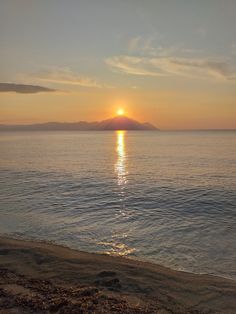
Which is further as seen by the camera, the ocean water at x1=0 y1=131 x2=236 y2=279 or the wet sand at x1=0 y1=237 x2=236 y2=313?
the ocean water at x1=0 y1=131 x2=236 y2=279

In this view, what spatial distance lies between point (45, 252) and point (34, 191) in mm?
18124

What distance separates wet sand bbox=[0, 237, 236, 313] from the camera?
9.25 m

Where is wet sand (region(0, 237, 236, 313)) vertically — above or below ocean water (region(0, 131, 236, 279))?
above

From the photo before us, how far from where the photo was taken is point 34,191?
3183 cm

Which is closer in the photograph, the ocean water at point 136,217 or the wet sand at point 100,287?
the wet sand at point 100,287

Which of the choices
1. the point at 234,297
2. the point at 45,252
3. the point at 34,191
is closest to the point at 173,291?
the point at 234,297

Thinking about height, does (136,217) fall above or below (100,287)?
below

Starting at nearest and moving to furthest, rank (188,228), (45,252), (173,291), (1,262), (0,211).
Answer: (173,291)
(1,262)
(45,252)
(188,228)
(0,211)

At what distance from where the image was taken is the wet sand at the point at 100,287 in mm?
9250

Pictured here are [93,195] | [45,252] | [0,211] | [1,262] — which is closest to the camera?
[1,262]

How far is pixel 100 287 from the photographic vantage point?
10.8 m

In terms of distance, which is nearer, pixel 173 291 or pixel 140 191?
pixel 173 291

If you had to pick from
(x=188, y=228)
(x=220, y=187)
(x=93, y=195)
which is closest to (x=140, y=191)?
(x=93, y=195)

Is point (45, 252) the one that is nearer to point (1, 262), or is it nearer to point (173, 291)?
point (1, 262)
